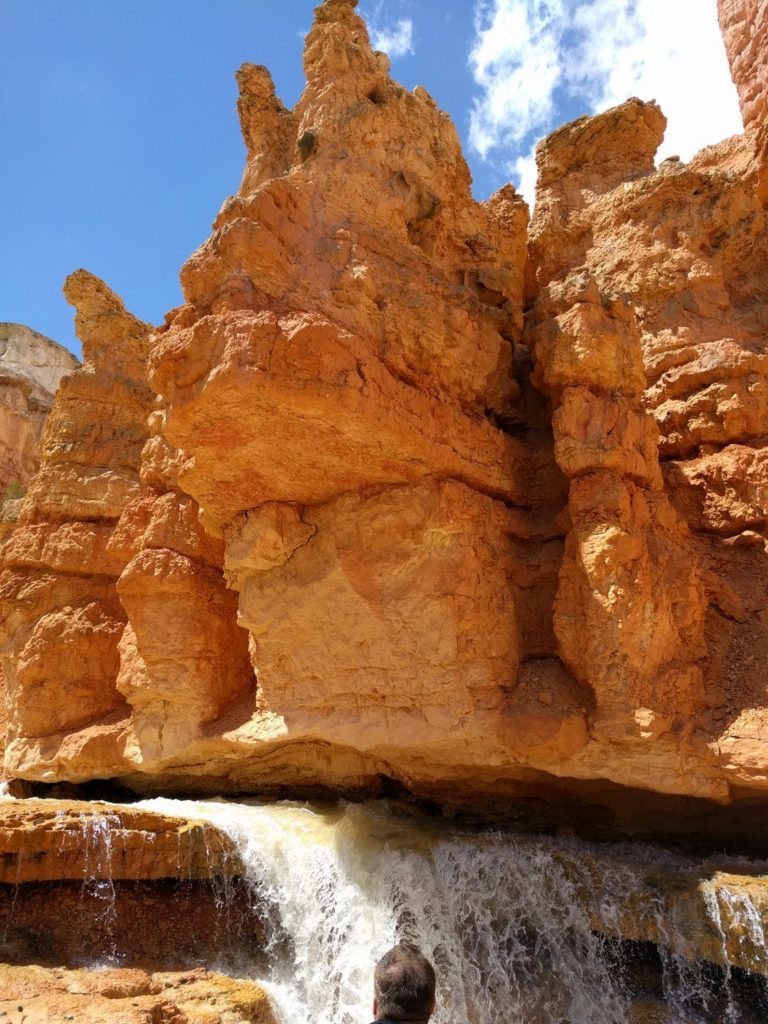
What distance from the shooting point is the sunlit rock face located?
6.41m

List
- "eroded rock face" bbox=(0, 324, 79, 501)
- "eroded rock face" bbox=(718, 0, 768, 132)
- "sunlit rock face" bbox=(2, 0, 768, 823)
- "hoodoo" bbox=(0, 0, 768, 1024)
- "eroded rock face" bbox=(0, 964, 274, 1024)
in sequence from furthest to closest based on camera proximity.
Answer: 1. "eroded rock face" bbox=(0, 324, 79, 501)
2. "eroded rock face" bbox=(718, 0, 768, 132)
3. "sunlit rock face" bbox=(2, 0, 768, 823)
4. "hoodoo" bbox=(0, 0, 768, 1024)
5. "eroded rock face" bbox=(0, 964, 274, 1024)

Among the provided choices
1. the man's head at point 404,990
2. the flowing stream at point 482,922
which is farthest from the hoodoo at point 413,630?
the man's head at point 404,990

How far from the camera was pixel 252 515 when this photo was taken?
7.46m

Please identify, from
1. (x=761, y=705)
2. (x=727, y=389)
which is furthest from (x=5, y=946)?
(x=727, y=389)

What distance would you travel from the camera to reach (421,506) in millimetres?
6945

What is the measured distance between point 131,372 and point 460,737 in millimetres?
8550

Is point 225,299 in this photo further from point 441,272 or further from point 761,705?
point 761,705

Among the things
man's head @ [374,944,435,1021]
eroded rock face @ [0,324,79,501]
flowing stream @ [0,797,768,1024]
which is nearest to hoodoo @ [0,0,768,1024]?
flowing stream @ [0,797,768,1024]

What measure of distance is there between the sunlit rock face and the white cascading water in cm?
93

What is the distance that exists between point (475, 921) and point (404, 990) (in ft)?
13.5

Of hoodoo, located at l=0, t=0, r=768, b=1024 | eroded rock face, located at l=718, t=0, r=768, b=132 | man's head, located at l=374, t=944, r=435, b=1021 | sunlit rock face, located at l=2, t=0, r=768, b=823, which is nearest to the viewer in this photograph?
man's head, located at l=374, t=944, r=435, b=1021

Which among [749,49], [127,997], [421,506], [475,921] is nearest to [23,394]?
[421,506]

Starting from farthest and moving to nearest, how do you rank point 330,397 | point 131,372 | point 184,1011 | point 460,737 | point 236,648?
1. point 131,372
2. point 236,648
3. point 460,737
4. point 330,397
5. point 184,1011

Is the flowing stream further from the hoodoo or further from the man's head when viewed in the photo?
the man's head
